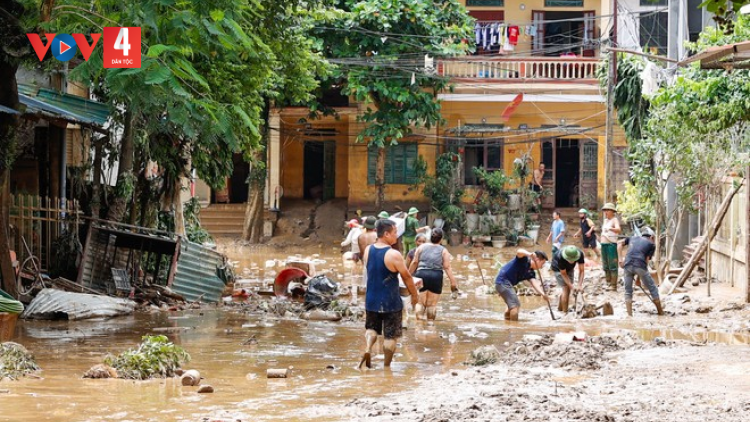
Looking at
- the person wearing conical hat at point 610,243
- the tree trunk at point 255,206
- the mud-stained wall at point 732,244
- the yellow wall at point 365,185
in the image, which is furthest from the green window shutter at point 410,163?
the person wearing conical hat at point 610,243

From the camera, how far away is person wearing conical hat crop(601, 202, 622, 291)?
63.0 feet

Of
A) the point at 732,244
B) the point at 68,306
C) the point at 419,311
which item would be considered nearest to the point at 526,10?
the point at 732,244

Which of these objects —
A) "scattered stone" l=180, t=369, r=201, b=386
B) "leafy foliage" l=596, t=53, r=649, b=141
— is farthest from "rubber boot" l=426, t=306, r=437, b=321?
"leafy foliage" l=596, t=53, r=649, b=141

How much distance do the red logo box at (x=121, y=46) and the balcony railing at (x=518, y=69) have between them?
23840 millimetres

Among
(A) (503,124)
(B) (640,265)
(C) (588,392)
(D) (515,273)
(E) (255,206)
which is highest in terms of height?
(A) (503,124)

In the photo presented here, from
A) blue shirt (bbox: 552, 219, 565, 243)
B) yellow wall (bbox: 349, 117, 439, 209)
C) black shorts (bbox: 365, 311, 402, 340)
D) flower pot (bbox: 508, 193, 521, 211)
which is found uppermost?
yellow wall (bbox: 349, 117, 439, 209)

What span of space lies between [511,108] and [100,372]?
1049 inches

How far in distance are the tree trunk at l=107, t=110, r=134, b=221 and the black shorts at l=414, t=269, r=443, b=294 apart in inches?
198

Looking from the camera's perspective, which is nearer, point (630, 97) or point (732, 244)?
point (732, 244)

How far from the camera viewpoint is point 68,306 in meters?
13.7

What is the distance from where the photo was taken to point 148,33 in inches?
448

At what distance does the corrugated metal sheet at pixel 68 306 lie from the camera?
44.6ft

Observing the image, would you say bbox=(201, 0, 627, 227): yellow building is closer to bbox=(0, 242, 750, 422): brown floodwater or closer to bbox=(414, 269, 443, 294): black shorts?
bbox=(0, 242, 750, 422): brown floodwater

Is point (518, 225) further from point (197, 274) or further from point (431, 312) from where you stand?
point (431, 312)
